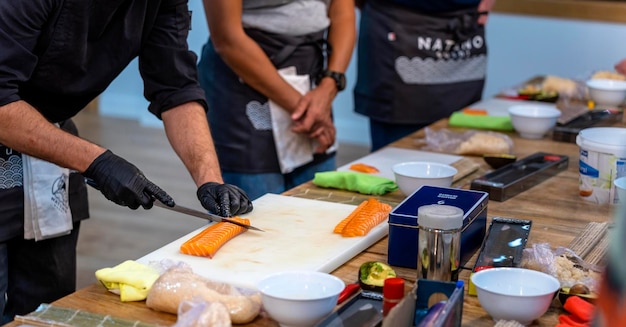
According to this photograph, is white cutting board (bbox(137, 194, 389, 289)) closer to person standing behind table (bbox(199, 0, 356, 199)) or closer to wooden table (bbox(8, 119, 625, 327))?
wooden table (bbox(8, 119, 625, 327))

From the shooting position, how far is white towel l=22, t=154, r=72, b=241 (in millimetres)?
2066

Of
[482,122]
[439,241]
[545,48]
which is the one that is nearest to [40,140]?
[439,241]

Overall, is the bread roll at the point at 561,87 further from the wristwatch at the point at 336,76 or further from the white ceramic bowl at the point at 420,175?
the white ceramic bowl at the point at 420,175

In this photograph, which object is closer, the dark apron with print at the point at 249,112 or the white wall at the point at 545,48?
the dark apron with print at the point at 249,112

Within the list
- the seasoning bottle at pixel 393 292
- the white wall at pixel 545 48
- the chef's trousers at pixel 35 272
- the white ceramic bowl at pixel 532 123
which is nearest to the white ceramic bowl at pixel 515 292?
the seasoning bottle at pixel 393 292

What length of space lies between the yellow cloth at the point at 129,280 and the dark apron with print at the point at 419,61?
1927 mm

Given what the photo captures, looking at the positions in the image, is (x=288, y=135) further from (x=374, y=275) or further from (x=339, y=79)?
(x=374, y=275)

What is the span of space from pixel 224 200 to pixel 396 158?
2.36ft

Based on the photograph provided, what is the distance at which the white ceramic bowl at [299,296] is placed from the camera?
4.45 ft

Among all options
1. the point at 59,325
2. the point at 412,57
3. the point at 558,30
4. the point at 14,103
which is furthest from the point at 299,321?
the point at 558,30

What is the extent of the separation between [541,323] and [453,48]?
199 centimetres

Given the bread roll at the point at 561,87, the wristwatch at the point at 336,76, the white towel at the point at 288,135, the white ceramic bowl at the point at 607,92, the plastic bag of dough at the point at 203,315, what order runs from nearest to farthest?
the plastic bag of dough at the point at 203,315 → the white towel at the point at 288,135 → the wristwatch at the point at 336,76 → the white ceramic bowl at the point at 607,92 → the bread roll at the point at 561,87

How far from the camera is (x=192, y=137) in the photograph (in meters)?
2.23

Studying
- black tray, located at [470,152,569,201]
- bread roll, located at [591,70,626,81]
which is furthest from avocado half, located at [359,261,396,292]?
bread roll, located at [591,70,626,81]
